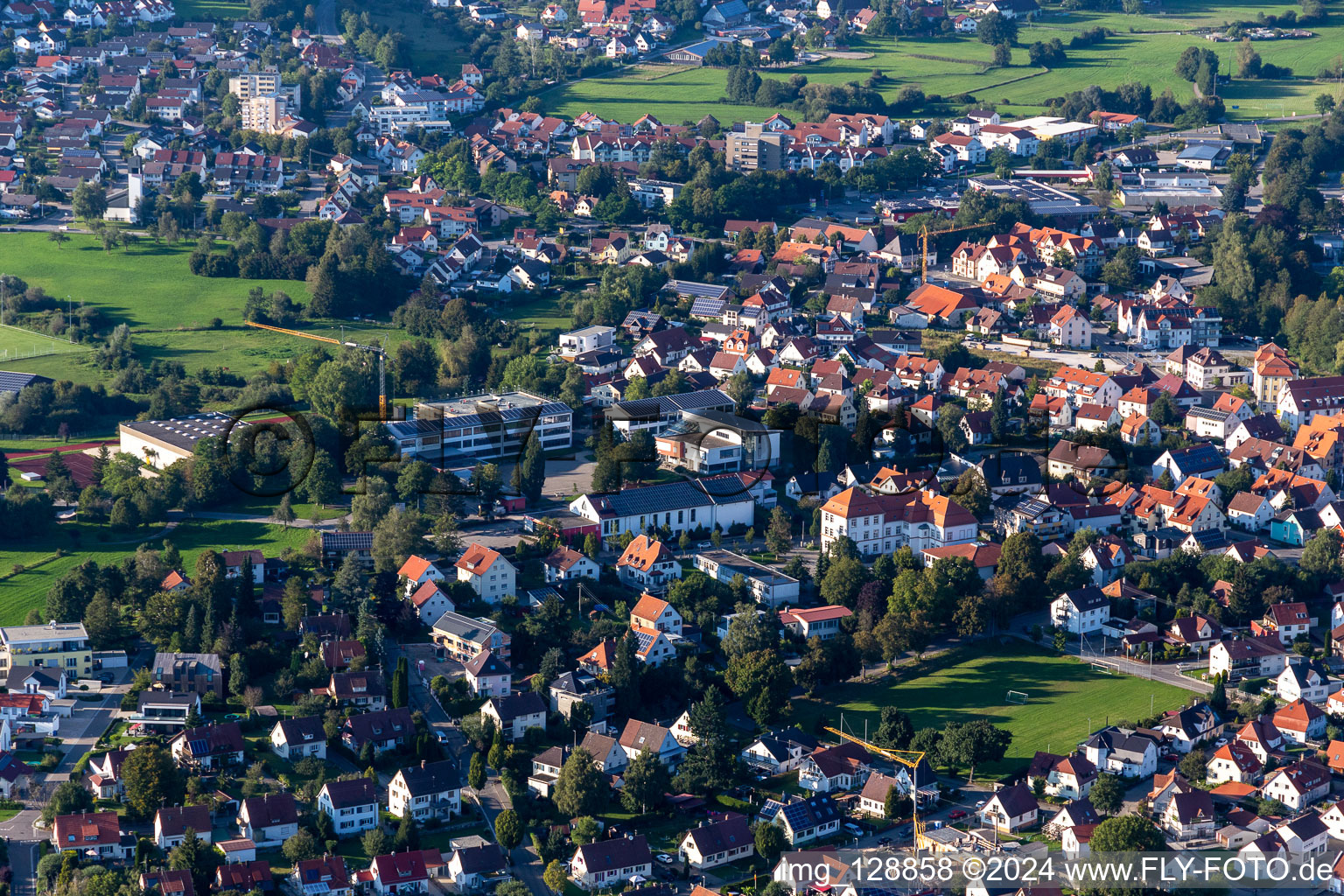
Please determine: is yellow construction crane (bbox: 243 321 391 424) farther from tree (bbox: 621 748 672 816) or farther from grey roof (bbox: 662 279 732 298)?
tree (bbox: 621 748 672 816)

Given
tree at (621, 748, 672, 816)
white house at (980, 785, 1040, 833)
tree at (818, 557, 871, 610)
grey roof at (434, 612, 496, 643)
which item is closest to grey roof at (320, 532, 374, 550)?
grey roof at (434, 612, 496, 643)

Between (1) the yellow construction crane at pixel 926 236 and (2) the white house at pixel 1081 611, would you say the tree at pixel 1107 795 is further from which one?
(1) the yellow construction crane at pixel 926 236

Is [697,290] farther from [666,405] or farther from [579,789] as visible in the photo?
[579,789]

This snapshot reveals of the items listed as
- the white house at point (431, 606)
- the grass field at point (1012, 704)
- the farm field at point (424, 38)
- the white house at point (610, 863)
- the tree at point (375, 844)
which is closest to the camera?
the white house at point (610, 863)

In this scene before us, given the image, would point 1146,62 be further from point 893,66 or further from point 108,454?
point 108,454

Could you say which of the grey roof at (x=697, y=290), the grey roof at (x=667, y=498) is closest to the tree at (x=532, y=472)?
the grey roof at (x=667, y=498)

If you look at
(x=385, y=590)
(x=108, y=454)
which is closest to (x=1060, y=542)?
(x=385, y=590)

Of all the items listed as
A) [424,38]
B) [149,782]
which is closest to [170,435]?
[149,782]
